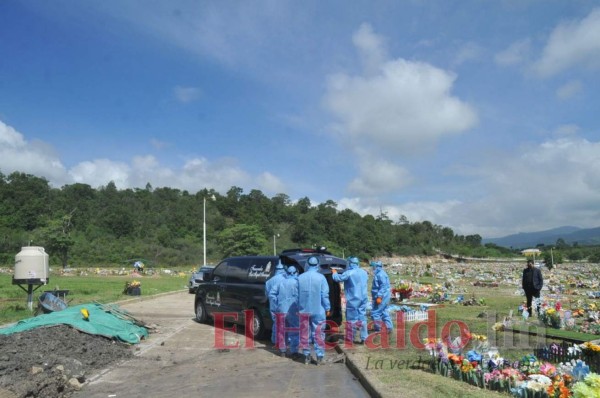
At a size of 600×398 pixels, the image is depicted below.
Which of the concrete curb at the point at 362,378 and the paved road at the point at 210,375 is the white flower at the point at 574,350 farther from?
the paved road at the point at 210,375

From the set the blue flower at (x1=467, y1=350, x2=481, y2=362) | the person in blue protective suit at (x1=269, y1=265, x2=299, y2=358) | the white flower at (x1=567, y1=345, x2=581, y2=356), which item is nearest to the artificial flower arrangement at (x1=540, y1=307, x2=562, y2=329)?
the white flower at (x1=567, y1=345, x2=581, y2=356)

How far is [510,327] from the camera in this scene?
36.9ft

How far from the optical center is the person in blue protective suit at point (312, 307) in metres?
8.90

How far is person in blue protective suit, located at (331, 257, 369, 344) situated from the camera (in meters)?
9.71

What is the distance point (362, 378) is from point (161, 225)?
77.4 meters

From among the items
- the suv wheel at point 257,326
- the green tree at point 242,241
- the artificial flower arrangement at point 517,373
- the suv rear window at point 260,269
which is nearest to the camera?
the artificial flower arrangement at point 517,373

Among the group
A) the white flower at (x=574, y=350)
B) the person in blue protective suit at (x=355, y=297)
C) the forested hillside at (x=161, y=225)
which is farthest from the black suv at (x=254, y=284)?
the forested hillside at (x=161, y=225)

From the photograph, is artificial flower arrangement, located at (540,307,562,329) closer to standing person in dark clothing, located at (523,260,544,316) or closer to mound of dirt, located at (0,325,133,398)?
standing person in dark clothing, located at (523,260,544,316)

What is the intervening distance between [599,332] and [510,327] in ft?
5.72

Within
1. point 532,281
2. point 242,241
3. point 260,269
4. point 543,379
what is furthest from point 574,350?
point 242,241

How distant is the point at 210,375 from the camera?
7926mm

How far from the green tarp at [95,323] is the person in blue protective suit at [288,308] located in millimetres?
3367

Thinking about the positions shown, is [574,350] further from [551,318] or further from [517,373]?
[551,318]

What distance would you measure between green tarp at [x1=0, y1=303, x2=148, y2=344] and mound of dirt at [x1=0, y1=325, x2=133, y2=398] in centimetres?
20
